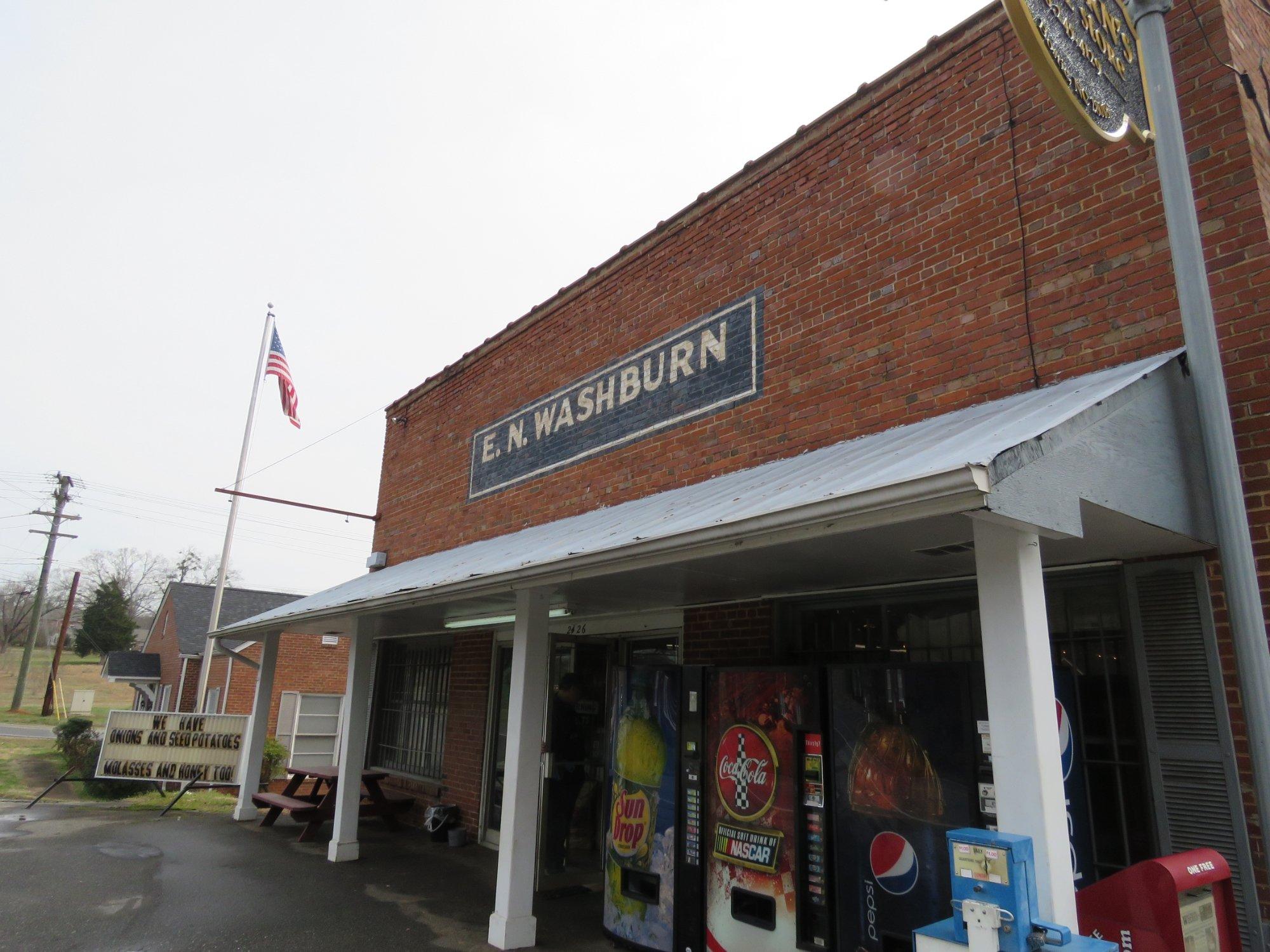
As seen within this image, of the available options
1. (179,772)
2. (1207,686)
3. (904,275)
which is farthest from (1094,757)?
(179,772)

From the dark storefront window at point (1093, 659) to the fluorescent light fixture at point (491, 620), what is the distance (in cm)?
361

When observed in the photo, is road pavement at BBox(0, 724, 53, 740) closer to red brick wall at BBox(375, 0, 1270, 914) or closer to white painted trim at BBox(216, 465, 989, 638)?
red brick wall at BBox(375, 0, 1270, 914)

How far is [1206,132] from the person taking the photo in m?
4.48

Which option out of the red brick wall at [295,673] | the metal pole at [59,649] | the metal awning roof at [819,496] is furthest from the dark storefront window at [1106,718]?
the metal pole at [59,649]

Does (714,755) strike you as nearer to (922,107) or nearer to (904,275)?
(904,275)

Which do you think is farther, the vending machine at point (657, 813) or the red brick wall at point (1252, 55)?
the vending machine at point (657, 813)

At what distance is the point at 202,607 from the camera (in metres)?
30.2

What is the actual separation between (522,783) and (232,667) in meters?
22.3

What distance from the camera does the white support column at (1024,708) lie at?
3.04 meters

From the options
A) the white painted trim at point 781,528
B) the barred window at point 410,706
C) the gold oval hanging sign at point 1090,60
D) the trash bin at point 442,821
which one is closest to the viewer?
the white painted trim at point 781,528

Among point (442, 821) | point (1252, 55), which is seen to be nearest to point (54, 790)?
point (442, 821)

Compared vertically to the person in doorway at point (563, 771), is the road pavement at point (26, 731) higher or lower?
lower

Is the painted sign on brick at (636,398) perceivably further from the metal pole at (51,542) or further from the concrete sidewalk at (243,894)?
the metal pole at (51,542)

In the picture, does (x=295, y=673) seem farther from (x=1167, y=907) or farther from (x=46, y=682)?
Answer: (x=46, y=682)
